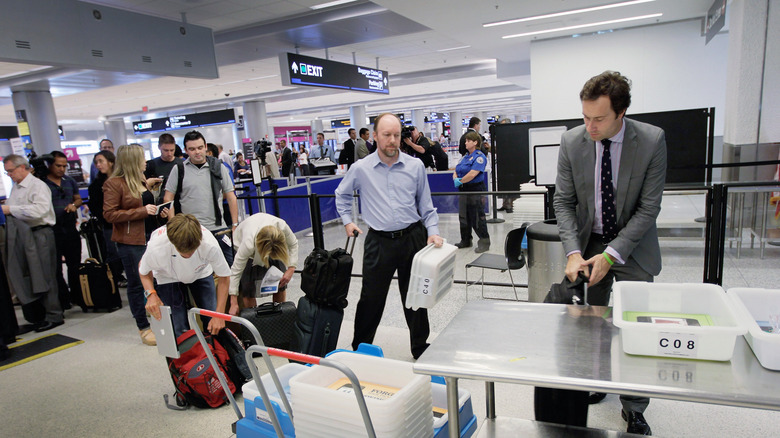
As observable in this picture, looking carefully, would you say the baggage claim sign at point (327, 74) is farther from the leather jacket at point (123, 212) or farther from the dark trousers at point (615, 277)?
the dark trousers at point (615, 277)

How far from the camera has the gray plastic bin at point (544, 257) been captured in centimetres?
359

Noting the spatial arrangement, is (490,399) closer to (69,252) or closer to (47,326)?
(47,326)

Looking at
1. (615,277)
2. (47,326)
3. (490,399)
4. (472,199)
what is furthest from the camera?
(472,199)

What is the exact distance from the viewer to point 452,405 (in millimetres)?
1638

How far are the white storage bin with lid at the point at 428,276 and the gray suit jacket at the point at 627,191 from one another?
0.69 metres

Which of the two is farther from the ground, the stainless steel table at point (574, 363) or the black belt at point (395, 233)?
the black belt at point (395, 233)

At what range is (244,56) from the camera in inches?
392

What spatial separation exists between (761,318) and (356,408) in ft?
4.63

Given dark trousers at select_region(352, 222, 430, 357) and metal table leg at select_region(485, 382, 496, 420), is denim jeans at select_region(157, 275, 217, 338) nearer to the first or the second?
dark trousers at select_region(352, 222, 430, 357)

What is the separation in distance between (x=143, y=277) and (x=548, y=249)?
289 cm

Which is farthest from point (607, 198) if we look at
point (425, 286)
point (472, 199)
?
point (472, 199)

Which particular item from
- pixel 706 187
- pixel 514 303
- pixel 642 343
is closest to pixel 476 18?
pixel 706 187

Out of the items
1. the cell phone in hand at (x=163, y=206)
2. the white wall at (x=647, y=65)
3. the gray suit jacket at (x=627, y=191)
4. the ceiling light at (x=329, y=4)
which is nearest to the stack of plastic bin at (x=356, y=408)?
the gray suit jacket at (x=627, y=191)

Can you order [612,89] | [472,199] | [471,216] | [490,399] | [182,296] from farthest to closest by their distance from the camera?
[471,216], [472,199], [182,296], [490,399], [612,89]
